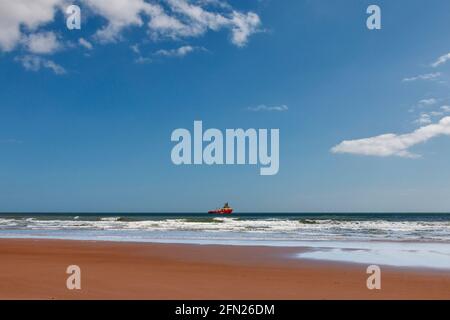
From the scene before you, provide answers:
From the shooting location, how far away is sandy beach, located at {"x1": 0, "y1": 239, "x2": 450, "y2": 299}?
766 centimetres

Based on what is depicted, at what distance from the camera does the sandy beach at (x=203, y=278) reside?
25.1 ft

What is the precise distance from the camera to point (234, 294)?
7.66 metres

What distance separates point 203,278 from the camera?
9438mm

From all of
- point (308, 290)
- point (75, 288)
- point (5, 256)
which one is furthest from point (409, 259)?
point (5, 256)

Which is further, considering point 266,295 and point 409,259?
point 409,259

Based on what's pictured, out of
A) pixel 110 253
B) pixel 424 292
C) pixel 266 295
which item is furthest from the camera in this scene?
pixel 110 253

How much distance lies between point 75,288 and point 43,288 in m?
0.69

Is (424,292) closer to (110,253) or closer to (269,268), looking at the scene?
(269,268)

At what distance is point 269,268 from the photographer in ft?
36.1
